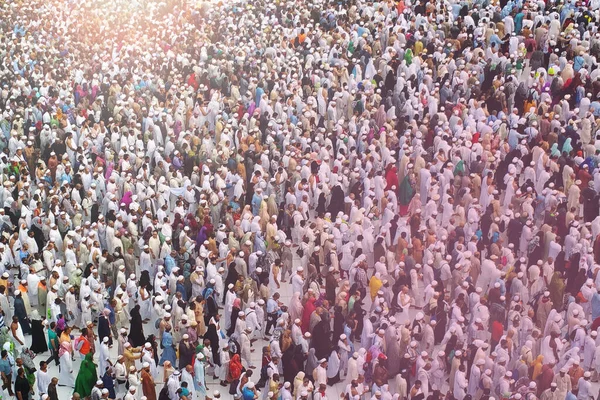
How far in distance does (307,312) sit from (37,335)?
17.8 ft

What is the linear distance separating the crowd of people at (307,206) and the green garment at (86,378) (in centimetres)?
4

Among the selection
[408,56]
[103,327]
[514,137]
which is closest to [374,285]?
[103,327]

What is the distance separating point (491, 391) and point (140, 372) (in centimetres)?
635

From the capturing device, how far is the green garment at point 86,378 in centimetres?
1697

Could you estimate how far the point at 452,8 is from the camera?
30672mm

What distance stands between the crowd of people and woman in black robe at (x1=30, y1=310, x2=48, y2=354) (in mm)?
45

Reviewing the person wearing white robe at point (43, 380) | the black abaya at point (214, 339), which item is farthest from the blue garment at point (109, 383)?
the black abaya at point (214, 339)

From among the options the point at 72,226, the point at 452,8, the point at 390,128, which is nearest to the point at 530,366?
the point at 390,128

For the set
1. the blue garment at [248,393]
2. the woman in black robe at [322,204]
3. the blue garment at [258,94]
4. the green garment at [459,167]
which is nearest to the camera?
the blue garment at [248,393]

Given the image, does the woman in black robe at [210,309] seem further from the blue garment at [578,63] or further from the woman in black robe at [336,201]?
the blue garment at [578,63]

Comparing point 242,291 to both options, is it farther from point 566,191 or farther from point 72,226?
point 566,191

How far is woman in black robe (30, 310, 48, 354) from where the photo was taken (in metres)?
18.6

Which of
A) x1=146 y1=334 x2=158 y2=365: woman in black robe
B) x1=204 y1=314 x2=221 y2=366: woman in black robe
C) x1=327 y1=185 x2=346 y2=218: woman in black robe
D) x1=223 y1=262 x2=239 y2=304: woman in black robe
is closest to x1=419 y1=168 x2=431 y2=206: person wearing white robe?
x1=327 y1=185 x2=346 y2=218: woman in black robe

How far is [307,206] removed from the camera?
2172 cm
